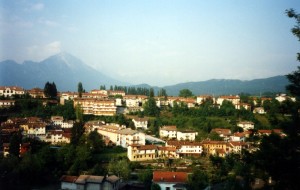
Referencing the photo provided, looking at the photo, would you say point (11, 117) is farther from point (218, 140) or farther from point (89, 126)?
point (218, 140)

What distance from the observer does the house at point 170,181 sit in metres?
9.74

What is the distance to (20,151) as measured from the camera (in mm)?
12953

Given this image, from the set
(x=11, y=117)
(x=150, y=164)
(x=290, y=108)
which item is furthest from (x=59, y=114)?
(x=290, y=108)

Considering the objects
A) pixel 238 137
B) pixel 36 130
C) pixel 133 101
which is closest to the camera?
pixel 36 130

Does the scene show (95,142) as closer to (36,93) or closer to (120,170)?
(120,170)

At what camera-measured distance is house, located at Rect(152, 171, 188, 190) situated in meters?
9.74

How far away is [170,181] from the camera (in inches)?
391

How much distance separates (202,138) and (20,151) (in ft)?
28.8

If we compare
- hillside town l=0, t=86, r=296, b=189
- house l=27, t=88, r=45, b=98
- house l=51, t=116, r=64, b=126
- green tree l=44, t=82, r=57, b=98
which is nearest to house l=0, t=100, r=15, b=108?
hillside town l=0, t=86, r=296, b=189

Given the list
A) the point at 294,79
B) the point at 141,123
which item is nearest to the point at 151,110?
the point at 141,123

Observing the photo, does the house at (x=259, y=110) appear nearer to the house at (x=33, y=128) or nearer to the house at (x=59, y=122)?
the house at (x=59, y=122)

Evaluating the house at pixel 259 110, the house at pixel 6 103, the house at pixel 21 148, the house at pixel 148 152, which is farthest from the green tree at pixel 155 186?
the house at pixel 259 110

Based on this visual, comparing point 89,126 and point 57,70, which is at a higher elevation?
point 57,70

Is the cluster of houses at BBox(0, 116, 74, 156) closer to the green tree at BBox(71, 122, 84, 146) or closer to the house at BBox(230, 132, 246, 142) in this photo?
the green tree at BBox(71, 122, 84, 146)
